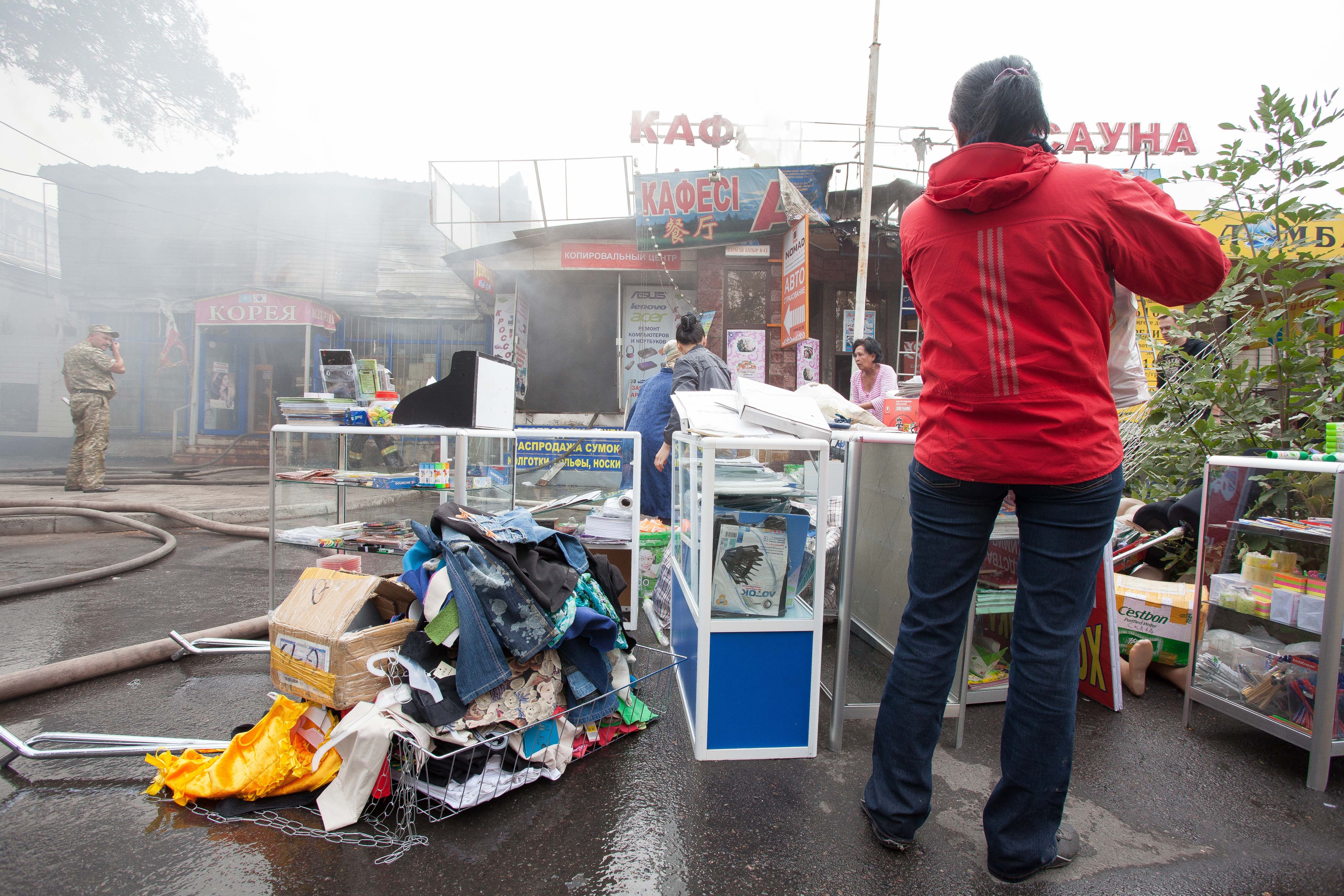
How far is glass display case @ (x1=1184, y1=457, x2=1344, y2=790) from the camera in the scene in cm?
207

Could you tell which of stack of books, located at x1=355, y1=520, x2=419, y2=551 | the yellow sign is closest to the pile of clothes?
stack of books, located at x1=355, y1=520, x2=419, y2=551

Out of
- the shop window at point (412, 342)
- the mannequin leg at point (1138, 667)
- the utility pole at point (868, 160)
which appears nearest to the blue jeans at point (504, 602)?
the mannequin leg at point (1138, 667)

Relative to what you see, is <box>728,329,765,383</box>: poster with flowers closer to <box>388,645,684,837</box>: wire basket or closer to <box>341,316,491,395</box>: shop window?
<box>341,316,491,395</box>: shop window

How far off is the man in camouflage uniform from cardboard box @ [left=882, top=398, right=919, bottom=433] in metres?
9.02

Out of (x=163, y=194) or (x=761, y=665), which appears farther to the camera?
(x=163, y=194)

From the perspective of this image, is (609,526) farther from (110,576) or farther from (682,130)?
(682,130)

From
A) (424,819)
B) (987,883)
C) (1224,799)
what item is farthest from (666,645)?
(1224,799)

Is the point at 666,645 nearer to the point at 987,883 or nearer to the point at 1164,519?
the point at 987,883

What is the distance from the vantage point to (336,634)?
6.32 ft

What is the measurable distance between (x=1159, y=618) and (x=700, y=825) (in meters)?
2.54

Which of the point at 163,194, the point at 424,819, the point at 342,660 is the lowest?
the point at 424,819

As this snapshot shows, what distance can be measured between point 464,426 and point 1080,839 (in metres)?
3.26

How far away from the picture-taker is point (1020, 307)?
1.44m

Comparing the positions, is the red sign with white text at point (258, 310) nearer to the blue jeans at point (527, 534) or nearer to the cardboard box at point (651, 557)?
the cardboard box at point (651, 557)
